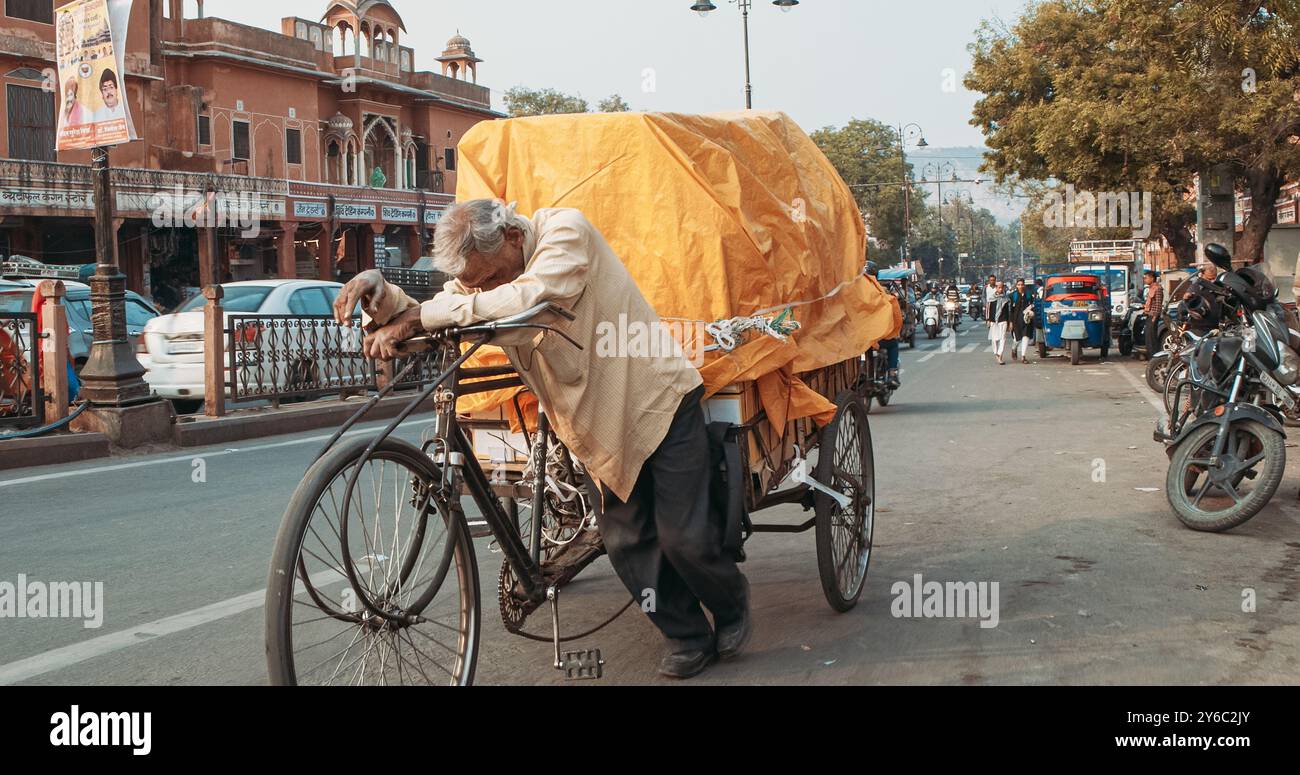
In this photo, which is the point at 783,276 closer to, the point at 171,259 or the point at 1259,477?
the point at 1259,477

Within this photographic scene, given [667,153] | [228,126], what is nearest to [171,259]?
[228,126]

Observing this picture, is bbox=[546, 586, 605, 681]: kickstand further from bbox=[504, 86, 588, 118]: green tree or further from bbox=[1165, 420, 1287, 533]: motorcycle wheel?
bbox=[504, 86, 588, 118]: green tree

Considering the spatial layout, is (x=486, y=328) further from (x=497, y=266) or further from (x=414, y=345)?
(x=497, y=266)

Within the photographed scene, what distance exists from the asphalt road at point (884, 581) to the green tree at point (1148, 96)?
8.61 meters

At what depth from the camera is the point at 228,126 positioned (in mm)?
35438

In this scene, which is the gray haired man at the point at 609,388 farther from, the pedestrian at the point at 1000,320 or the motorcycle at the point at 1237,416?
the pedestrian at the point at 1000,320

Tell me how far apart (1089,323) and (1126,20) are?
765cm

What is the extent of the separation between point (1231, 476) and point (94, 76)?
10512 millimetres

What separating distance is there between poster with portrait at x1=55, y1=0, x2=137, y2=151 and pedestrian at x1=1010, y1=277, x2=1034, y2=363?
56.9 ft

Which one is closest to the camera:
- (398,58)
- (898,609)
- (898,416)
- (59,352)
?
(898,609)

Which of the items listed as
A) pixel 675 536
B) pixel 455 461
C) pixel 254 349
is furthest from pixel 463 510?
pixel 254 349

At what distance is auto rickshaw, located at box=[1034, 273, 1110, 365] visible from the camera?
78.4 feet

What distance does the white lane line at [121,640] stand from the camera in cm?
437

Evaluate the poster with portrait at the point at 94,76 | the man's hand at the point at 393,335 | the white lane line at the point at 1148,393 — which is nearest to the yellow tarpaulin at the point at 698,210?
the man's hand at the point at 393,335
